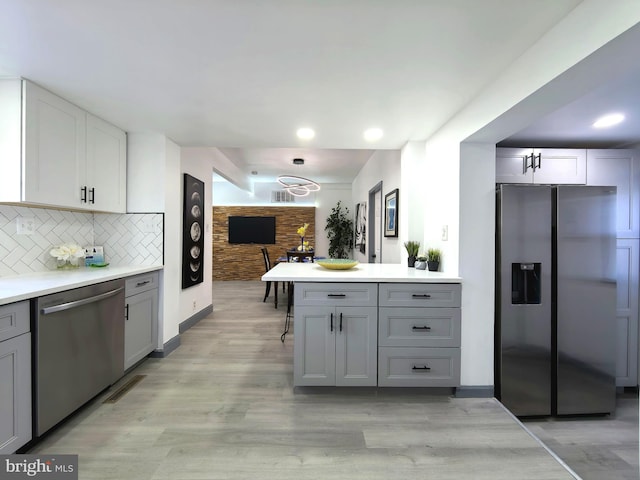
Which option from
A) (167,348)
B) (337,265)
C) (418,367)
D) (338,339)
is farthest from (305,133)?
(167,348)

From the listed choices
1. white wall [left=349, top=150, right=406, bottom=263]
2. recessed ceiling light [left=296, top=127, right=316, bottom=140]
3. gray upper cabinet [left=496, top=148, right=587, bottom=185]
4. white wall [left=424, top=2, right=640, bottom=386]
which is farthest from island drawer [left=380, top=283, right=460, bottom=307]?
recessed ceiling light [left=296, top=127, right=316, bottom=140]

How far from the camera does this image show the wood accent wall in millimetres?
7992

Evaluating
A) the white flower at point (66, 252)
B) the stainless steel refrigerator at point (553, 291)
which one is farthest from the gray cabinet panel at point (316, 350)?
the white flower at point (66, 252)

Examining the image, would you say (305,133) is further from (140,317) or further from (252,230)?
(252,230)

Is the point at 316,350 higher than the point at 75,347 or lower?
lower

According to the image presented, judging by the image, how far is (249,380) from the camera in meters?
2.49

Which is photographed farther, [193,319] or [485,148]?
[193,319]

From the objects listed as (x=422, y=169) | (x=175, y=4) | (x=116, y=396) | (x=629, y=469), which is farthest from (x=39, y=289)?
(x=629, y=469)

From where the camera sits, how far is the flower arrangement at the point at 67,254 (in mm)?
2391

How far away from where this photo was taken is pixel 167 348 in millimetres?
2971

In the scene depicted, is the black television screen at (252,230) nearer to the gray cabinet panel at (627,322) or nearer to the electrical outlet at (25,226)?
the electrical outlet at (25,226)

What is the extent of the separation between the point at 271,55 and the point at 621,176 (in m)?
3.13

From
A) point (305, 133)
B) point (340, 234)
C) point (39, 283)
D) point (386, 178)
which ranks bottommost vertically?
point (39, 283)

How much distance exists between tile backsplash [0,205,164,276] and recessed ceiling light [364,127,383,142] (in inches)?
85.5
